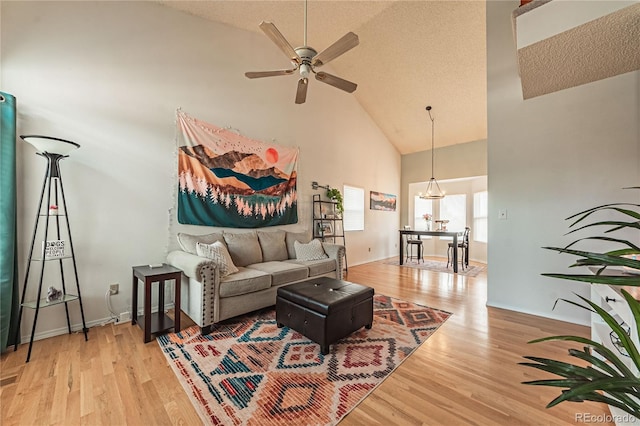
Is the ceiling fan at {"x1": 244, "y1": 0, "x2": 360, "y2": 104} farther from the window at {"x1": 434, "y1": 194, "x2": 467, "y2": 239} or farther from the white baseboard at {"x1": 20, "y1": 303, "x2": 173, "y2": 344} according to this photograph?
the window at {"x1": 434, "y1": 194, "x2": 467, "y2": 239}

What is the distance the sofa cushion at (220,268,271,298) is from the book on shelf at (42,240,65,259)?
137cm

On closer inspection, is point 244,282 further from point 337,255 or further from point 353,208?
point 353,208

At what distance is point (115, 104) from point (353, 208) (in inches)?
175

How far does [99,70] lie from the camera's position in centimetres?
273

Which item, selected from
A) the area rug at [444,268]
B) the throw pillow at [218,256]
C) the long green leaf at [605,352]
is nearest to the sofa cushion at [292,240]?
the throw pillow at [218,256]

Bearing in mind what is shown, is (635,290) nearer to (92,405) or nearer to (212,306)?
(212,306)

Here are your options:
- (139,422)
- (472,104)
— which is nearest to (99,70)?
(139,422)

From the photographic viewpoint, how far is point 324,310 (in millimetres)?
2156

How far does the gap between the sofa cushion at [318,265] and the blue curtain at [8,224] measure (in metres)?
2.66

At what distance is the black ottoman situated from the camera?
2168 millimetres

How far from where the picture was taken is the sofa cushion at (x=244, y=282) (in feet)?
8.59

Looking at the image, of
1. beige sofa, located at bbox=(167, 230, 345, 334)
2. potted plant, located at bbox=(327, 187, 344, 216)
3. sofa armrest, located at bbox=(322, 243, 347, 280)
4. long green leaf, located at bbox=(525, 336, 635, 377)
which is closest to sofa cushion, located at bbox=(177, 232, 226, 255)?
beige sofa, located at bbox=(167, 230, 345, 334)

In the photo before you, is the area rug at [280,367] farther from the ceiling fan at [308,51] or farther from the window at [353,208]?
the window at [353,208]

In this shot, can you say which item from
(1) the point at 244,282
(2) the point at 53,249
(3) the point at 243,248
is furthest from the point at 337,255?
(2) the point at 53,249
